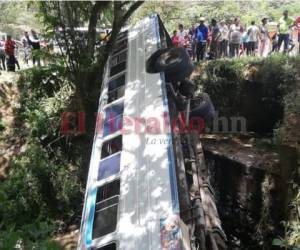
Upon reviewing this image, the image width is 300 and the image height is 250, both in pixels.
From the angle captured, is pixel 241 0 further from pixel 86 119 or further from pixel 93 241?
pixel 93 241

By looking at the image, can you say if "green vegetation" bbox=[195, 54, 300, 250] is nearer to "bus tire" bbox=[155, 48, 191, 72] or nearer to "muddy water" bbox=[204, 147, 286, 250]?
"muddy water" bbox=[204, 147, 286, 250]

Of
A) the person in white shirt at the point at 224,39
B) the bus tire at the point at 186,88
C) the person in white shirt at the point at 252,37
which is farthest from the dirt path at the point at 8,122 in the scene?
the person in white shirt at the point at 252,37

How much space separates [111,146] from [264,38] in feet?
23.3

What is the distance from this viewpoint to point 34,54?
30.6 ft

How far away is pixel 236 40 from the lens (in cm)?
1117

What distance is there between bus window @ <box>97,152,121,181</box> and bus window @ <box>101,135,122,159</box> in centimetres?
25

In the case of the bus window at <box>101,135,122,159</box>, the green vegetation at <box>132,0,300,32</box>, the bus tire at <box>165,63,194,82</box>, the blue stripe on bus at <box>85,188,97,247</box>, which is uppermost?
the green vegetation at <box>132,0,300,32</box>

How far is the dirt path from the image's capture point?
31.5ft

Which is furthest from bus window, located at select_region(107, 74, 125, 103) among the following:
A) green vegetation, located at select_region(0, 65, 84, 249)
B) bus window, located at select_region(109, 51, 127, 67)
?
green vegetation, located at select_region(0, 65, 84, 249)

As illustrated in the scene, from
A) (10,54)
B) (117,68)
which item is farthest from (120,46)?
(10,54)

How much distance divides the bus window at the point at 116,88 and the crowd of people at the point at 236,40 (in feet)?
11.7

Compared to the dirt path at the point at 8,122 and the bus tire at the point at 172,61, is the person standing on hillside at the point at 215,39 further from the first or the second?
the dirt path at the point at 8,122

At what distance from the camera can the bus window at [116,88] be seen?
295 inches

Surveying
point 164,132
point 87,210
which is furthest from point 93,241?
point 164,132
